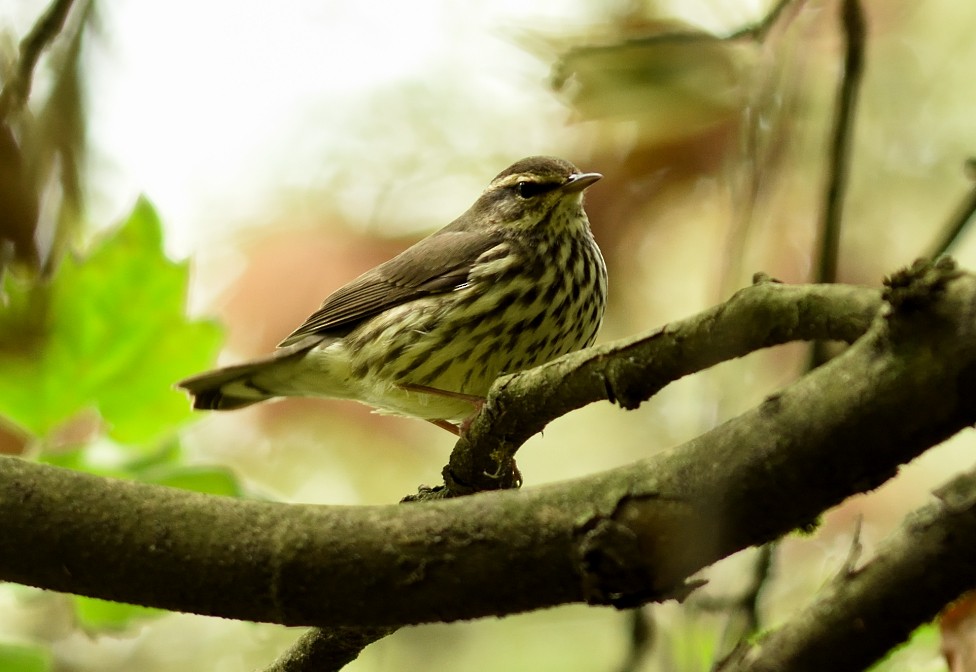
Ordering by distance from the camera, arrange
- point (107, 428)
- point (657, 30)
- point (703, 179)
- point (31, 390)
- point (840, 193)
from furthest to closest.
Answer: point (703, 179) < point (657, 30) < point (840, 193) < point (107, 428) < point (31, 390)

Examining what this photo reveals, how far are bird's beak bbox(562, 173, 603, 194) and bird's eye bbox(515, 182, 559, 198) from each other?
15cm

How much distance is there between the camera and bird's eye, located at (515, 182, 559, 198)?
4.25m

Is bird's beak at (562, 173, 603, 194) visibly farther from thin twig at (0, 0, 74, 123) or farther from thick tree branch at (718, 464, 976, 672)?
thick tree branch at (718, 464, 976, 672)

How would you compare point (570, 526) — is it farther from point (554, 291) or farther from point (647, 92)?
point (554, 291)

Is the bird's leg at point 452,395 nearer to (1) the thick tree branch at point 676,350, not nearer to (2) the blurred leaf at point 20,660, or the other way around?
(1) the thick tree branch at point 676,350

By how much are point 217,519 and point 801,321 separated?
1112mm

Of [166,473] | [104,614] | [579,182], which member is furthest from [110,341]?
[579,182]

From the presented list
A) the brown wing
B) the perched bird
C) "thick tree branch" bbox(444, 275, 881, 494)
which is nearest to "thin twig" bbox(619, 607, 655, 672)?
the perched bird

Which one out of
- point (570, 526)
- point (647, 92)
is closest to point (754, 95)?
point (647, 92)

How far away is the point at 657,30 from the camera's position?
11.1 feet

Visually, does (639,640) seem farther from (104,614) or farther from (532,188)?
(532,188)

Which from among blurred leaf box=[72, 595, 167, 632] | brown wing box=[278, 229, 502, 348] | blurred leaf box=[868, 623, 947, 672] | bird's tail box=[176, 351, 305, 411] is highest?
brown wing box=[278, 229, 502, 348]

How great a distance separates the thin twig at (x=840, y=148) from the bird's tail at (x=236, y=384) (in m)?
2.31

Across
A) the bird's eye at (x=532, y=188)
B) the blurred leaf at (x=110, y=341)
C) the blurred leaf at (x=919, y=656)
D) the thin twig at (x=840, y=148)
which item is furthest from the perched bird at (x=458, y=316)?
the blurred leaf at (x=919, y=656)
